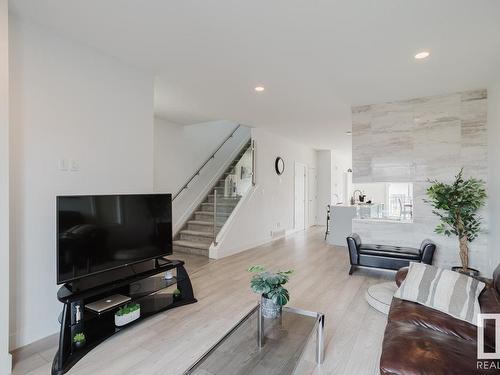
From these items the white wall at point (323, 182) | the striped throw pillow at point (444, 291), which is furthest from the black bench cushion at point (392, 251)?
the white wall at point (323, 182)

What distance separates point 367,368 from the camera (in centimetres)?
200

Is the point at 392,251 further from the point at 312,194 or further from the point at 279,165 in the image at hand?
the point at 312,194

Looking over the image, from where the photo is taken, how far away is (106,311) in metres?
2.25

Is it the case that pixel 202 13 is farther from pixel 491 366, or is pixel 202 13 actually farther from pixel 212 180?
pixel 212 180

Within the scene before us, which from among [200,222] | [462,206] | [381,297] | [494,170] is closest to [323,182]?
[200,222]

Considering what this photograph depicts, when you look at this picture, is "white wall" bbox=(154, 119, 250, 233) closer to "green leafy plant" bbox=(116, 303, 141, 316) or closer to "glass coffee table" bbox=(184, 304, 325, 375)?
"green leafy plant" bbox=(116, 303, 141, 316)

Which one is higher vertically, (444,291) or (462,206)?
(462,206)

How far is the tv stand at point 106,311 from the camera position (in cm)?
199

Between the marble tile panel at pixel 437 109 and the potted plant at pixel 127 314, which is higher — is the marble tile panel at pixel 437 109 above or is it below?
above

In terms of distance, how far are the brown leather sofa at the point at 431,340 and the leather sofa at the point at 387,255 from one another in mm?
1580

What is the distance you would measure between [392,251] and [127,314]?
351 cm

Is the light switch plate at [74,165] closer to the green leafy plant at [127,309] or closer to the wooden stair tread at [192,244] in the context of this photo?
the green leafy plant at [127,309]

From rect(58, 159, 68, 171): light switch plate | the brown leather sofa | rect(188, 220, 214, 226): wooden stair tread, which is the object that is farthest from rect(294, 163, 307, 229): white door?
rect(58, 159, 68, 171): light switch plate

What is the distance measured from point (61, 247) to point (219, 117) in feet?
12.8
